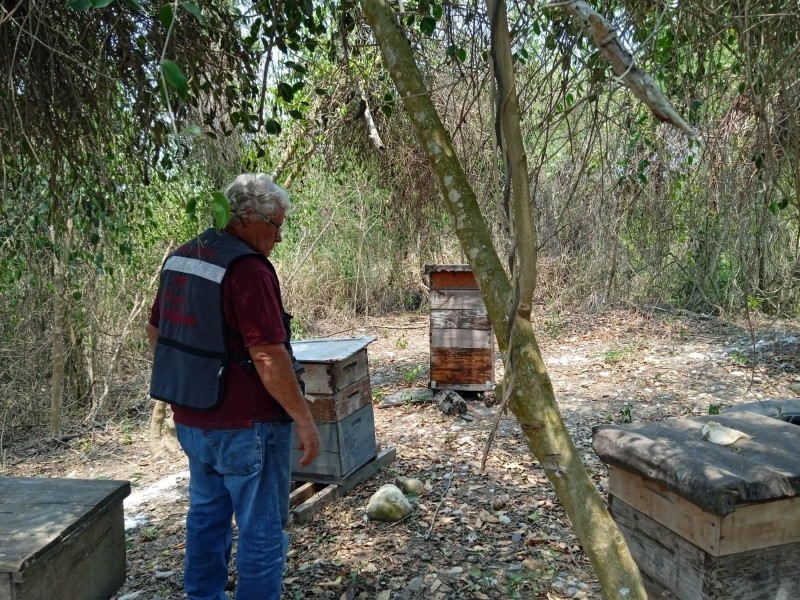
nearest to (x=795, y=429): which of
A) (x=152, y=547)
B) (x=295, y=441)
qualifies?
(x=295, y=441)

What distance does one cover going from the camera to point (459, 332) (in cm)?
591

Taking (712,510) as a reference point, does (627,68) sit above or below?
above

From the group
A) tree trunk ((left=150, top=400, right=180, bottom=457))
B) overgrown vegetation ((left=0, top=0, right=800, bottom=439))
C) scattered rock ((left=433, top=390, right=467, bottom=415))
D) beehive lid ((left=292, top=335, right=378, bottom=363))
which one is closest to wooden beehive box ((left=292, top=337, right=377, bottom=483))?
beehive lid ((left=292, top=335, right=378, bottom=363))

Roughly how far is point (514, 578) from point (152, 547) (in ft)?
6.52

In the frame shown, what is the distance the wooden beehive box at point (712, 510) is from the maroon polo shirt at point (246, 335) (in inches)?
50.2

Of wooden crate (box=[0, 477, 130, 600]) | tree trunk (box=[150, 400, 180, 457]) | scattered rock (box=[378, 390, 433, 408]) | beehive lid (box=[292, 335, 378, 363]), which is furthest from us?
scattered rock (box=[378, 390, 433, 408])

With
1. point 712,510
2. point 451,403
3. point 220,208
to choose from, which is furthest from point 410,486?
point 220,208

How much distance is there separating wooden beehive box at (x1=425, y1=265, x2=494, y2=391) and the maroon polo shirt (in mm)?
3562

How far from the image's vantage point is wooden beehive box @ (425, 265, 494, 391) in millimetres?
5820

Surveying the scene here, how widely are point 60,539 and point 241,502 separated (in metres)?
0.60

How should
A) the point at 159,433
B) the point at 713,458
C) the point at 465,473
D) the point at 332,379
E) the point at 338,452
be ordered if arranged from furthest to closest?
1. the point at 159,433
2. the point at 465,473
3. the point at 338,452
4. the point at 332,379
5. the point at 713,458

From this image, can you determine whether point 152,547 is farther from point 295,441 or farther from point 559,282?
point 559,282

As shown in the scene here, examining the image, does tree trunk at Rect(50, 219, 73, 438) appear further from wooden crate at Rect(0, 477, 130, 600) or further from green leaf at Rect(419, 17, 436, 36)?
green leaf at Rect(419, 17, 436, 36)

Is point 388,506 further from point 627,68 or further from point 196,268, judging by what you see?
point 627,68
